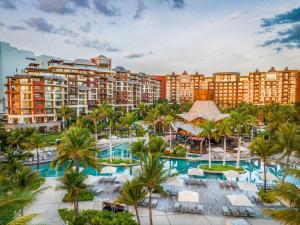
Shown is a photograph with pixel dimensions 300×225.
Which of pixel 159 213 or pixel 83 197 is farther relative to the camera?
pixel 83 197

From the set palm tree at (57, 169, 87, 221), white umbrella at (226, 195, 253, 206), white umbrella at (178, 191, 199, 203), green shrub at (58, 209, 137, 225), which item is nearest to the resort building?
white umbrella at (226, 195, 253, 206)

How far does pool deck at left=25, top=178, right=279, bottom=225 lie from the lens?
1867cm

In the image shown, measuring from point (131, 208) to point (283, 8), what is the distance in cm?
3581

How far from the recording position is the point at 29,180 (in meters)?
18.5

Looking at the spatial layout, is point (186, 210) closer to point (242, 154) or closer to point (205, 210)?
point (205, 210)

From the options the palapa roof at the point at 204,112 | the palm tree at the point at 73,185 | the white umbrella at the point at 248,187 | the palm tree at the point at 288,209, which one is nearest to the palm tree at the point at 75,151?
the palm tree at the point at 73,185

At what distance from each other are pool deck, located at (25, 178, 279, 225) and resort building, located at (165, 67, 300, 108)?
112917mm

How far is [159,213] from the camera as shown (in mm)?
20125

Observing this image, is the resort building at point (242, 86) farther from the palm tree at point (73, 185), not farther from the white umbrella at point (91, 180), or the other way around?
the palm tree at point (73, 185)

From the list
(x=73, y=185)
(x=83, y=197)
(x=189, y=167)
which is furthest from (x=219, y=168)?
(x=73, y=185)

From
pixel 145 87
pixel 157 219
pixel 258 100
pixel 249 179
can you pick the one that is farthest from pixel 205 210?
pixel 258 100

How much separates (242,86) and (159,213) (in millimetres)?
125996

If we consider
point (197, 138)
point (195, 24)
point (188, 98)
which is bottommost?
A: point (197, 138)

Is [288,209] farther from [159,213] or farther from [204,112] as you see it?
[204,112]
